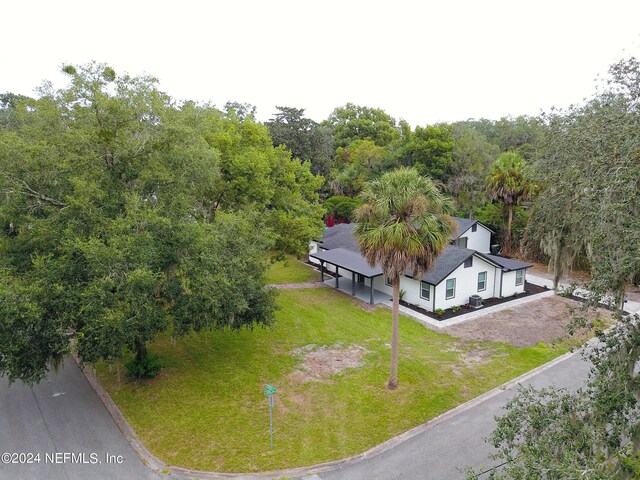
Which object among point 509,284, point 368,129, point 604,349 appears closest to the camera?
point 604,349

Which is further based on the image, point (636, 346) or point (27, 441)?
point (27, 441)

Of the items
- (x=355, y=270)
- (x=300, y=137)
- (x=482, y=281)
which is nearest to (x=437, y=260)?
(x=355, y=270)

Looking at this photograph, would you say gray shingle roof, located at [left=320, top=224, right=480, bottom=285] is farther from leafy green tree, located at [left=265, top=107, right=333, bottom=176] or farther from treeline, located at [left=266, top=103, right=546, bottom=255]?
leafy green tree, located at [left=265, top=107, right=333, bottom=176]

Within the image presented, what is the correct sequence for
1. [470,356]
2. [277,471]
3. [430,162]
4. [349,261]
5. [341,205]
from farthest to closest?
1. [341,205]
2. [430,162]
3. [349,261]
4. [470,356]
5. [277,471]

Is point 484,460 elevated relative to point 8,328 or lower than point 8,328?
lower

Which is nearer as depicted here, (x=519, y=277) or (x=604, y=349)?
(x=604, y=349)

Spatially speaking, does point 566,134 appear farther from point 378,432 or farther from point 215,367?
point 215,367

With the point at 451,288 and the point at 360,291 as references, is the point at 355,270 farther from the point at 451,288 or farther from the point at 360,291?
the point at 451,288

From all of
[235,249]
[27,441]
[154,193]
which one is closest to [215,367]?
[235,249]
